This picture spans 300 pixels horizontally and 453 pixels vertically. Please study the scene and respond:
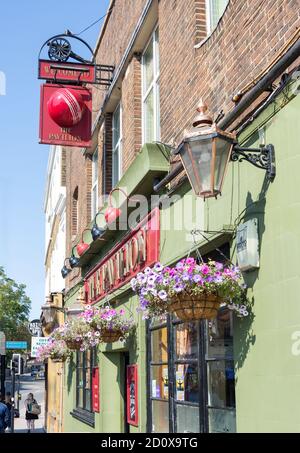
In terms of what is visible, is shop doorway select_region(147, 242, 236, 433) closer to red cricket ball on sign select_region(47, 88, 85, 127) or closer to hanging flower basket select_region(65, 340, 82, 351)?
hanging flower basket select_region(65, 340, 82, 351)

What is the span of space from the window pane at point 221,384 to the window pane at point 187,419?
0.42 m

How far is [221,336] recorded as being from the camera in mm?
6438

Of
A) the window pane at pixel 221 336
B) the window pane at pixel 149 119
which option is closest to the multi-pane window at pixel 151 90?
the window pane at pixel 149 119

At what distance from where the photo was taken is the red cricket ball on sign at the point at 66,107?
1174 cm

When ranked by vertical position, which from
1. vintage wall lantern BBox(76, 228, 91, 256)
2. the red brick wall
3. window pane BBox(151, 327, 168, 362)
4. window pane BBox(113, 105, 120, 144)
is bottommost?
window pane BBox(151, 327, 168, 362)

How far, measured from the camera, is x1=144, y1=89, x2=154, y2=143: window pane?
10.1 metres

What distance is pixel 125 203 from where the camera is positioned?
9.78 metres

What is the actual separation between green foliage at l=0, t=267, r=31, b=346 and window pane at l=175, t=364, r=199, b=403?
47.4 metres

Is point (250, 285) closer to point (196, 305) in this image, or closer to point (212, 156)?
point (196, 305)

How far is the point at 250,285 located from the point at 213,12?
3.73 m

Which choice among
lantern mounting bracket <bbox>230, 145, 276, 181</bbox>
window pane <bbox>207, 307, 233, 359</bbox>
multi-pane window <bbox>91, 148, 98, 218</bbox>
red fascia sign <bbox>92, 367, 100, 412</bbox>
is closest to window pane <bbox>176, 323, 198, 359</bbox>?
window pane <bbox>207, 307, 233, 359</bbox>

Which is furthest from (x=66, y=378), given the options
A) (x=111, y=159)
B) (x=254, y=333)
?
(x=254, y=333)

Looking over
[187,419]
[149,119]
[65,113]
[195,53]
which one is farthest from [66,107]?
[187,419]
